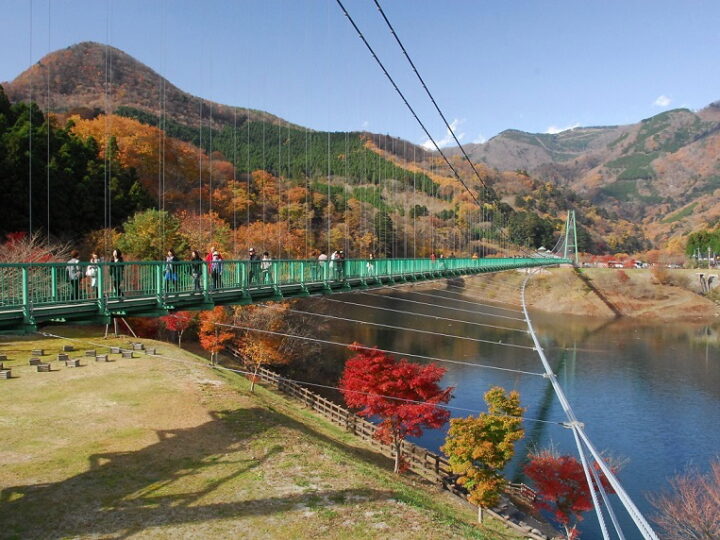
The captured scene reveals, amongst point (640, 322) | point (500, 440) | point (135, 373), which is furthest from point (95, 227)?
point (640, 322)

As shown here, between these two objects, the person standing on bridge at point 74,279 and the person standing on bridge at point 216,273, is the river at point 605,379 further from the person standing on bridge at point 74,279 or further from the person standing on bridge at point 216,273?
the person standing on bridge at point 74,279

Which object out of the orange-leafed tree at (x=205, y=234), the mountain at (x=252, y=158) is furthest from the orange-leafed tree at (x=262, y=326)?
the mountain at (x=252, y=158)

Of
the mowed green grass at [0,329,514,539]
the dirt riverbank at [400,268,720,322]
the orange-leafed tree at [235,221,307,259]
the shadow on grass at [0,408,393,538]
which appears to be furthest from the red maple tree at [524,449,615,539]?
the dirt riverbank at [400,268,720,322]

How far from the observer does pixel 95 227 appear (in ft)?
97.9

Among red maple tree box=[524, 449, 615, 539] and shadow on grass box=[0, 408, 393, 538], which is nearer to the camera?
shadow on grass box=[0, 408, 393, 538]

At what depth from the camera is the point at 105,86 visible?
87438 millimetres

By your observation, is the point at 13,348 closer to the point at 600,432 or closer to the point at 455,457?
the point at 455,457

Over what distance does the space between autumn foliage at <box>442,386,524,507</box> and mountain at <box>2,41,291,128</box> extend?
3157 inches

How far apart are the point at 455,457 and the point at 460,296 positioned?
49.1 metres

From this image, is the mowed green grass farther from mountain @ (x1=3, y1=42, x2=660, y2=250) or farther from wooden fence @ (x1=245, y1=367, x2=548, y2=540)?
mountain @ (x1=3, y1=42, x2=660, y2=250)

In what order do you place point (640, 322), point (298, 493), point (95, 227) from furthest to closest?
point (640, 322)
point (95, 227)
point (298, 493)

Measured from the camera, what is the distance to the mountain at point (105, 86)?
287 ft

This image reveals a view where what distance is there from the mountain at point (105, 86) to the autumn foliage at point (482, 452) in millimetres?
80186

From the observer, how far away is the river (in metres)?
18.8
